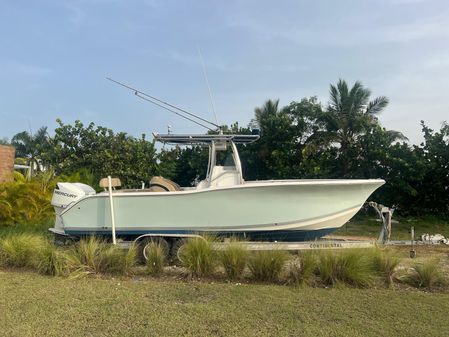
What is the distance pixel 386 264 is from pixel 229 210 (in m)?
2.74

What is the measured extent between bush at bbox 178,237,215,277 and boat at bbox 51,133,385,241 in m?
1.06

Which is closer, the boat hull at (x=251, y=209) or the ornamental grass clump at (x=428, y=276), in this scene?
the ornamental grass clump at (x=428, y=276)

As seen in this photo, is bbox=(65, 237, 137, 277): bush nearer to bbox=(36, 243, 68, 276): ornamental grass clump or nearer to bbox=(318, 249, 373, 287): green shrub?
bbox=(36, 243, 68, 276): ornamental grass clump

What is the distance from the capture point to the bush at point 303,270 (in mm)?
6113

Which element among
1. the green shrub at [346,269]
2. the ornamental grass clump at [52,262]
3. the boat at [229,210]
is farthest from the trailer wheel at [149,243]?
the green shrub at [346,269]

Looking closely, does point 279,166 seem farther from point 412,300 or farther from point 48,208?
point 412,300

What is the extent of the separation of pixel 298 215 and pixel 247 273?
1.68 metres

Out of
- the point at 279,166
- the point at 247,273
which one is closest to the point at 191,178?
the point at 279,166

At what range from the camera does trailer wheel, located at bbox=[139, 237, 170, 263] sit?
771cm

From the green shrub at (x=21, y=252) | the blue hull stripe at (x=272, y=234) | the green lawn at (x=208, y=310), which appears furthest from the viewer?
the blue hull stripe at (x=272, y=234)

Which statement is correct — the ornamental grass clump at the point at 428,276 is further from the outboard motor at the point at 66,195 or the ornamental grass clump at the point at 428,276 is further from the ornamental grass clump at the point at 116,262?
the outboard motor at the point at 66,195

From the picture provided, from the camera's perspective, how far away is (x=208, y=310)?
495 centimetres

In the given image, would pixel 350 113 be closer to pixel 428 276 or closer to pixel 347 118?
pixel 347 118

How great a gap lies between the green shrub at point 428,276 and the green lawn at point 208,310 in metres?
0.32
